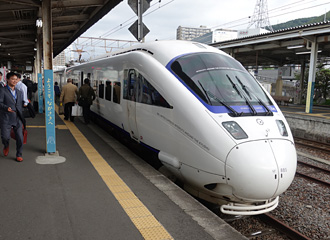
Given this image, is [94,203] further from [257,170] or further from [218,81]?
[218,81]

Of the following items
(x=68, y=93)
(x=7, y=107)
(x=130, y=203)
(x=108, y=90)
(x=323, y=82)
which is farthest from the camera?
(x=323, y=82)

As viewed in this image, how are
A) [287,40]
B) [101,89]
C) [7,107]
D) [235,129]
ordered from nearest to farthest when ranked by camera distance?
[235,129]
[7,107]
[101,89]
[287,40]

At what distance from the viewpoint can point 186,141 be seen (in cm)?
400

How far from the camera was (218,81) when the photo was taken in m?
4.44

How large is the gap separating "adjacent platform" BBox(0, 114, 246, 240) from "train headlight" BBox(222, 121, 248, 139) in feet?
3.37

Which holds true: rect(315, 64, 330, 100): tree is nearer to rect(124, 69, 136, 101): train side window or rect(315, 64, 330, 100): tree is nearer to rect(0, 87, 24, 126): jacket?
rect(124, 69, 136, 101): train side window

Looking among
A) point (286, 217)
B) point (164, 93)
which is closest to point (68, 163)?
point (164, 93)

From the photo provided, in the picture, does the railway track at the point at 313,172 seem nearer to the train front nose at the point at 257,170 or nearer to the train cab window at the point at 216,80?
the train cab window at the point at 216,80

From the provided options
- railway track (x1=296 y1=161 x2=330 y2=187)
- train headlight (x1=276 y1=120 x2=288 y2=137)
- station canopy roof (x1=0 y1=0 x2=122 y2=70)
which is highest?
station canopy roof (x1=0 y1=0 x2=122 y2=70)

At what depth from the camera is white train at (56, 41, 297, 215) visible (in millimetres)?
3506

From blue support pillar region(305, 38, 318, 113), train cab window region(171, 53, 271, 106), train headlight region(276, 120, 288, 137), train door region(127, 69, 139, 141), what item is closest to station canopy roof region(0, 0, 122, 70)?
train door region(127, 69, 139, 141)

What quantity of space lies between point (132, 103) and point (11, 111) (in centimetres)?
223

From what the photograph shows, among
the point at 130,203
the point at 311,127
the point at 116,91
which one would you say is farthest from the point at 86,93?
the point at 311,127

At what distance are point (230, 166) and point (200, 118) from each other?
780 mm
